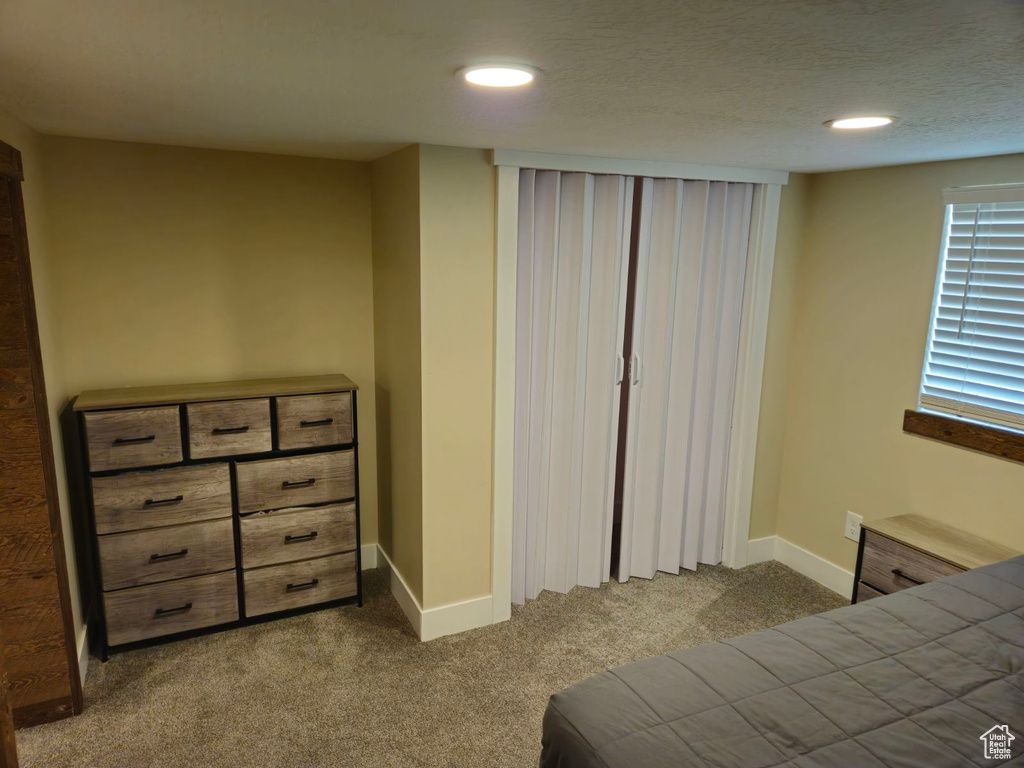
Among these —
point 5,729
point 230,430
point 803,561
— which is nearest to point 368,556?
point 230,430

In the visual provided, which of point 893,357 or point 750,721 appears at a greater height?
point 893,357

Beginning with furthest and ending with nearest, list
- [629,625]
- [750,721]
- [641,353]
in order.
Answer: [641,353]
[629,625]
[750,721]

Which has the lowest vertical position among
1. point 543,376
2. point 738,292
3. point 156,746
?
point 156,746

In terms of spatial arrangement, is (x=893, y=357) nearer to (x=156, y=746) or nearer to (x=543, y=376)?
(x=543, y=376)

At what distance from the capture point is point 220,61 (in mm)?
1426

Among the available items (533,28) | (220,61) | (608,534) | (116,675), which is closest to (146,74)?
(220,61)

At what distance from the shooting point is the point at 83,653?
2650 mm

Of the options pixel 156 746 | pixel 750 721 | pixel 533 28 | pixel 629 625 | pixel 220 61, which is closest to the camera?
pixel 533 28

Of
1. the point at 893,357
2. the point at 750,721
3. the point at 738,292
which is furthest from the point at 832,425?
the point at 750,721

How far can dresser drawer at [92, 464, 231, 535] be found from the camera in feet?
8.85

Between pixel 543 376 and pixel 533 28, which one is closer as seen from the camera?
pixel 533 28

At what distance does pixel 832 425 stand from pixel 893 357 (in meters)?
0.49

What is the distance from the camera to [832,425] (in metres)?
3.45

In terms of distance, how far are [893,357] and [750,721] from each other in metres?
2.19
